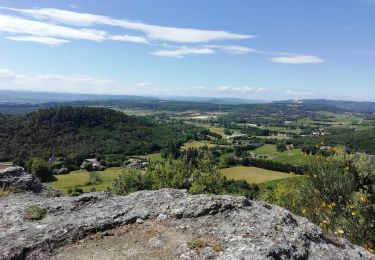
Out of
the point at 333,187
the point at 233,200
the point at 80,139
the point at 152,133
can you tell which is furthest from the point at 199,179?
the point at 152,133

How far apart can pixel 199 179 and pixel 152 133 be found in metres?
151

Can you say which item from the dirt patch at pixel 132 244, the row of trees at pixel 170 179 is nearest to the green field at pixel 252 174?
the row of trees at pixel 170 179

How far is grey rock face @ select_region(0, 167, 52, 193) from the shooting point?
19672mm

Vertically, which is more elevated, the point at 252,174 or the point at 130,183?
the point at 130,183

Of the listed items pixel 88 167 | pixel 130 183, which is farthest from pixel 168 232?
pixel 88 167

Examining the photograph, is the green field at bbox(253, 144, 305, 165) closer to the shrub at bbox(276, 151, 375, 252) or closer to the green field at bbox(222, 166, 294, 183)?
the green field at bbox(222, 166, 294, 183)

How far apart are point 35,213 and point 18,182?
6.07 metres

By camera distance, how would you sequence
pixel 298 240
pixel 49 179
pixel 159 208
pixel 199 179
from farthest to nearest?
1. pixel 49 179
2. pixel 199 179
3. pixel 159 208
4. pixel 298 240

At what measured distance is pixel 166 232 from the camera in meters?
12.8

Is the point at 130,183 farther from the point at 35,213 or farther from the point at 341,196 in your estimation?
the point at 341,196

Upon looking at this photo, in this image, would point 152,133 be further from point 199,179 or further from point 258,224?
point 258,224

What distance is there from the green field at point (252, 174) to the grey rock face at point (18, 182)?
3320 inches

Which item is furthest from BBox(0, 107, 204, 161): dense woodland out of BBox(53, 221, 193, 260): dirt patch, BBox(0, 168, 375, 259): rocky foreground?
BBox(53, 221, 193, 260): dirt patch

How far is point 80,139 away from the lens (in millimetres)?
156125
